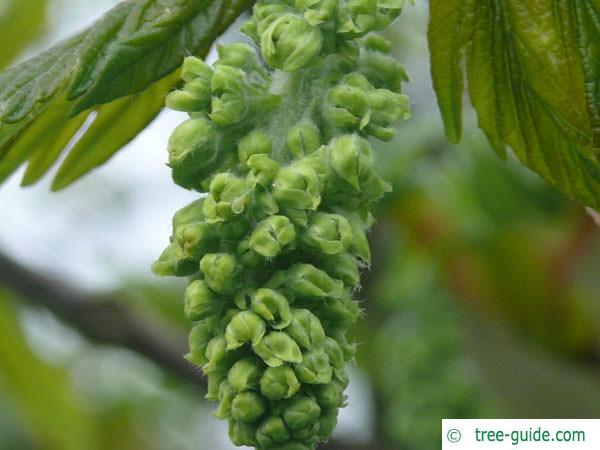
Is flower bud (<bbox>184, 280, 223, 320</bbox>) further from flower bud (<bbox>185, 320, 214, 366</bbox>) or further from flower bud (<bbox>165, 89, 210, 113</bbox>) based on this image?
flower bud (<bbox>165, 89, 210, 113</bbox>)

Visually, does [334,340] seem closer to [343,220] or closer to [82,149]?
[343,220]

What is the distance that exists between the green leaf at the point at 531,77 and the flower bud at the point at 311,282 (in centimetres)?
31

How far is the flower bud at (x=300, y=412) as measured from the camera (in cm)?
94

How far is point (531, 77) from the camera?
1.13 metres

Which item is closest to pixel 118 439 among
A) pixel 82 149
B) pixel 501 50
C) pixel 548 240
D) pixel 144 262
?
pixel 144 262

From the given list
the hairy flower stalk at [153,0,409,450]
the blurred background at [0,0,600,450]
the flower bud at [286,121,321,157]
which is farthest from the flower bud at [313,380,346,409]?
the blurred background at [0,0,600,450]

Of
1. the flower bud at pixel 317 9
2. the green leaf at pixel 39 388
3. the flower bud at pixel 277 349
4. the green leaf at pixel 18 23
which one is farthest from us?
the green leaf at pixel 39 388

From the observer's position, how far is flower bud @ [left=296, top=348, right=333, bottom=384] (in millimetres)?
934

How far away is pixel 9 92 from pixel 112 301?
1.30m

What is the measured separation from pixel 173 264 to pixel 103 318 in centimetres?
143

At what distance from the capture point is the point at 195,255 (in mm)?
975

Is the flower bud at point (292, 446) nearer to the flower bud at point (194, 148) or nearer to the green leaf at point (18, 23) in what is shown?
the flower bud at point (194, 148)

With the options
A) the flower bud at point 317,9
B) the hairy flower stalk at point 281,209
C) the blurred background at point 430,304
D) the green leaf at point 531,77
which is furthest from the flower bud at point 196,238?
the blurred background at point 430,304

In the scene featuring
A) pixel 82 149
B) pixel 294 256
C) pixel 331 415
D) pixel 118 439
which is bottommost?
pixel 118 439
